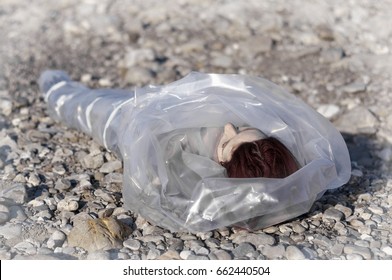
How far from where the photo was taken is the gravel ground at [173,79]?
2432mm

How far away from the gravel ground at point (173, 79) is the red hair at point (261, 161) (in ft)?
0.63

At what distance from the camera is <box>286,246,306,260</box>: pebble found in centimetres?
234

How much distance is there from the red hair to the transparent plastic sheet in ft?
0.18

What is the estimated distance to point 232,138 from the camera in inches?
99.7

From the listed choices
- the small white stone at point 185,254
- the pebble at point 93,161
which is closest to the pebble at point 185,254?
the small white stone at point 185,254

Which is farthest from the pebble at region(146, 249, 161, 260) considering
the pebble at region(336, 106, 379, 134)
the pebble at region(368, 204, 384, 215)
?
the pebble at region(336, 106, 379, 134)

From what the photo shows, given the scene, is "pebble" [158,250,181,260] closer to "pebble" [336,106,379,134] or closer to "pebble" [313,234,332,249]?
"pebble" [313,234,332,249]

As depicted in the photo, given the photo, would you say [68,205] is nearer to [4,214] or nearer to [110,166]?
[4,214]

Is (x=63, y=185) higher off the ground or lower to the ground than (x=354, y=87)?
higher

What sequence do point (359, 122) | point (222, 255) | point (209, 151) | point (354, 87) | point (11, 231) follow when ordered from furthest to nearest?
point (354, 87) < point (359, 122) < point (209, 151) < point (11, 231) < point (222, 255)

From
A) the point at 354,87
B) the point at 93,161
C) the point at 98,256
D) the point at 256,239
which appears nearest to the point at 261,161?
the point at 256,239

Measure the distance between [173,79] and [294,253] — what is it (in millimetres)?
1767

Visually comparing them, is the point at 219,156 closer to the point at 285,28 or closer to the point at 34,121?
the point at 34,121

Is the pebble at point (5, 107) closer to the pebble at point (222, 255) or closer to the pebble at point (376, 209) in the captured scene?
the pebble at point (222, 255)
